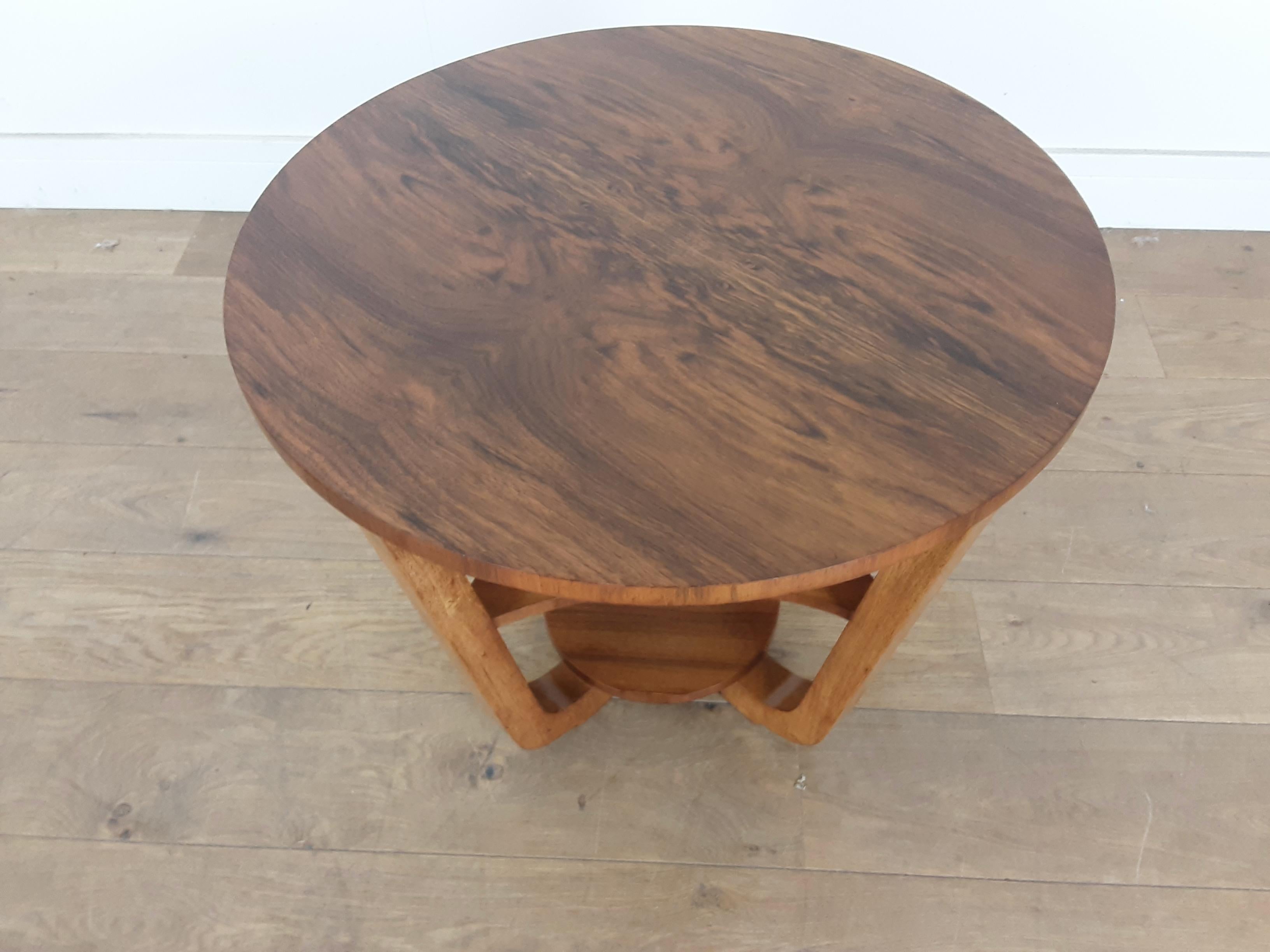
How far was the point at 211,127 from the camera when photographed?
1.90m

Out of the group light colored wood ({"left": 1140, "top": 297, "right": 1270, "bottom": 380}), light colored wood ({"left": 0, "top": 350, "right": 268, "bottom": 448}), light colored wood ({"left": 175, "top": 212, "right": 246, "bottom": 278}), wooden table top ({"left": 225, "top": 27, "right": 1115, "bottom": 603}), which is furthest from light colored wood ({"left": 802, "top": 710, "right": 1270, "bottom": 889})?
light colored wood ({"left": 175, "top": 212, "right": 246, "bottom": 278})

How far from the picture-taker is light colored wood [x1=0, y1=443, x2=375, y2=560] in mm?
1439

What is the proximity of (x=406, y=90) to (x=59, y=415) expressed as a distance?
999 millimetres

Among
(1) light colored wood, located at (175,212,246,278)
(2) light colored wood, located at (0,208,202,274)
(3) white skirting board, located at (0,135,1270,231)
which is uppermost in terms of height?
(3) white skirting board, located at (0,135,1270,231)

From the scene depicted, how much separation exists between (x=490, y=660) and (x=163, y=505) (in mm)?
826

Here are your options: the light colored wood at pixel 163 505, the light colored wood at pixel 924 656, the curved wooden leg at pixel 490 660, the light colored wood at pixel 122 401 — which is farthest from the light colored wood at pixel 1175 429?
the light colored wood at pixel 122 401

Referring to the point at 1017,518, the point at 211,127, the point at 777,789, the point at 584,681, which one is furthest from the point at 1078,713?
the point at 211,127

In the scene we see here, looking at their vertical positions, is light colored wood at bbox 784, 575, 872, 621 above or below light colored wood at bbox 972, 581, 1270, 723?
above

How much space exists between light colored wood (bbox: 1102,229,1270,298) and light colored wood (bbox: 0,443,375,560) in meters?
1.60

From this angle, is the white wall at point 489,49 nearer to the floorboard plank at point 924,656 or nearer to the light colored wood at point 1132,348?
the light colored wood at point 1132,348

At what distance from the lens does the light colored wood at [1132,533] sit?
1.38 m

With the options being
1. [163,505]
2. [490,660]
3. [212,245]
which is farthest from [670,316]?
[212,245]

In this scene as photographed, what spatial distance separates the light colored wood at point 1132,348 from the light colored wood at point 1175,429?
2 cm

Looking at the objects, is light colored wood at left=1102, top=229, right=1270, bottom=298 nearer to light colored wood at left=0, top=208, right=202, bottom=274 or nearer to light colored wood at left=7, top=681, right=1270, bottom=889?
light colored wood at left=7, top=681, right=1270, bottom=889
